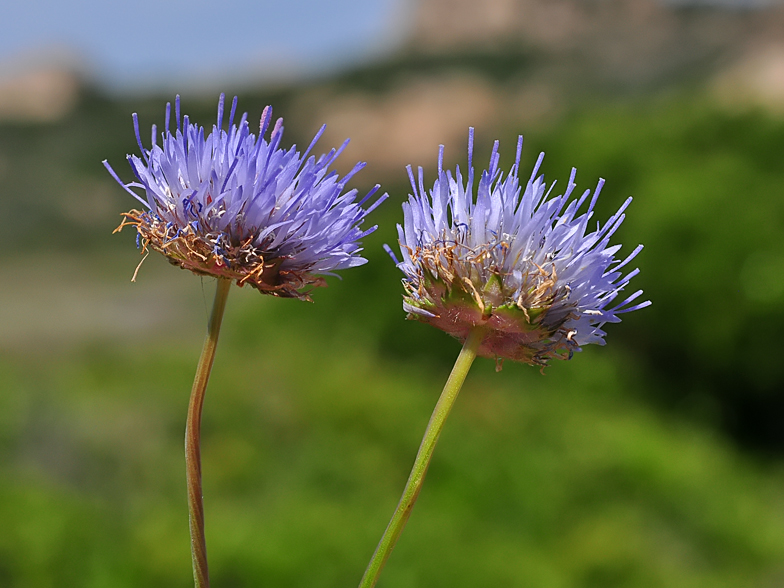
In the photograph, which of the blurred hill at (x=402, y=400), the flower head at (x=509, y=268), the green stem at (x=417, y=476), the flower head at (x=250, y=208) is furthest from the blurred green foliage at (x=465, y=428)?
the green stem at (x=417, y=476)

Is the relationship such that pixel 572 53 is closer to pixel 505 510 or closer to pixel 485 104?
pixel 485 104

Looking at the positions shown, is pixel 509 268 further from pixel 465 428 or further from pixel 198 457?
pixel 465 428

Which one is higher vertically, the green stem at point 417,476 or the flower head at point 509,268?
the flower head at point 509,268

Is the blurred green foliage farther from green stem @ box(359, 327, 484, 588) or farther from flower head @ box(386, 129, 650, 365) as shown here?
green stem @ box(359, 327, 484, 588)

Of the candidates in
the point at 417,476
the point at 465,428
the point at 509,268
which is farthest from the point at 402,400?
the point at 417,476

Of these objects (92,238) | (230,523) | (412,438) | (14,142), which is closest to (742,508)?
(412,438)

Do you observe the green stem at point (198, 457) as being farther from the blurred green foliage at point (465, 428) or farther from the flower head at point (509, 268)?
the blurred green foliage at point (465, 428)
